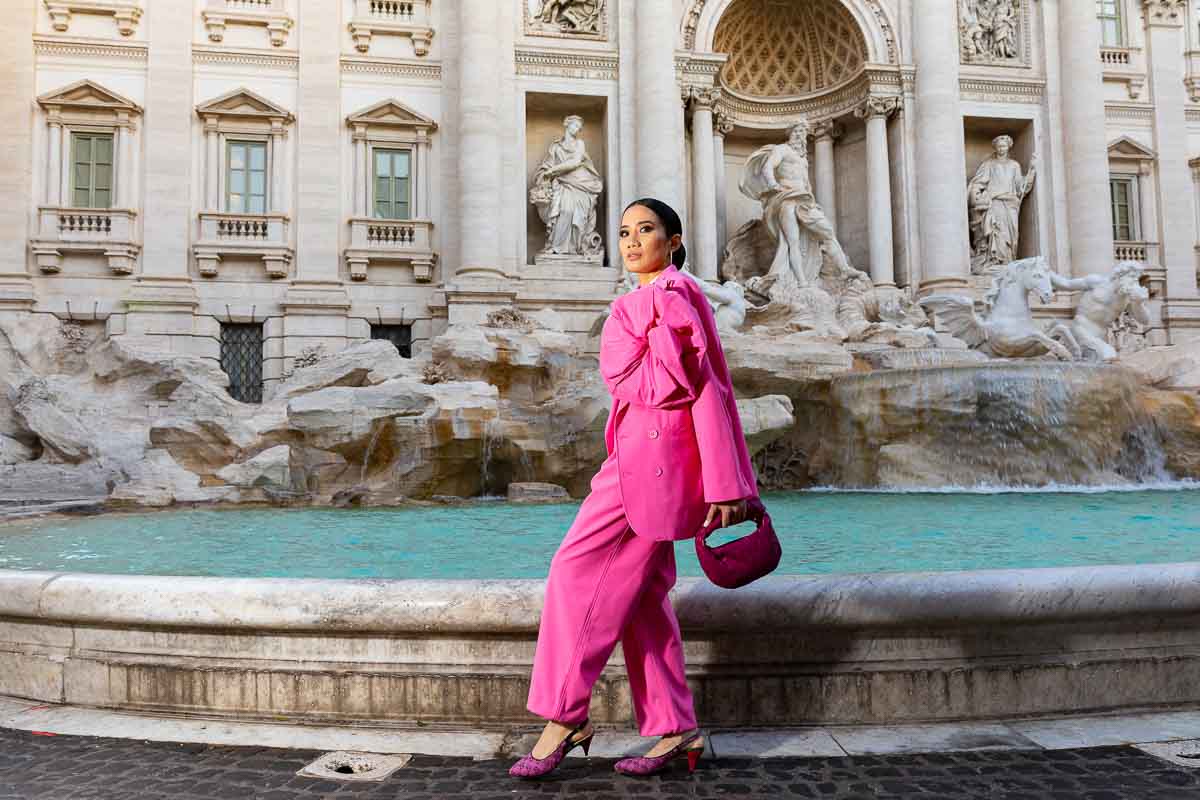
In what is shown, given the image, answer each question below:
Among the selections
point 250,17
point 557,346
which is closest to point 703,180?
point 557,346

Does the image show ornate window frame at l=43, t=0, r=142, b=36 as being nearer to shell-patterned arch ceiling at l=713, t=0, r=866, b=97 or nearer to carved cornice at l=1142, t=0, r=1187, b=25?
shell-patterned arch ceiling at l=713, t=0, r=866, b=97

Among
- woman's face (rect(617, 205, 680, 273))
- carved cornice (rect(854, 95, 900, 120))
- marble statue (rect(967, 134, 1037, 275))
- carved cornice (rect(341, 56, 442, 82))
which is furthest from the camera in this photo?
marble statue (rect(967, 134, 1037, 275))

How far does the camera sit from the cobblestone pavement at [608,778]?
85.3 inches

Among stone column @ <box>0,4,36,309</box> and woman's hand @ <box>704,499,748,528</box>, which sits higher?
stone column @ <box>0,4,36,309</box>

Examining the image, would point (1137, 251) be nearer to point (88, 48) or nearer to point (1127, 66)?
point (1127, 66)

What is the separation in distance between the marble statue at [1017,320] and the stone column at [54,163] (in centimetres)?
1724

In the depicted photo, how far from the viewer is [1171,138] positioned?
20547 millimetres

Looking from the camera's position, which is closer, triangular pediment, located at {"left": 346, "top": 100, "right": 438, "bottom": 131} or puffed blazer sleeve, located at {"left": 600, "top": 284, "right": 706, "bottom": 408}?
puffed blazer sleeve, located at {"left": 600, "top": 284, "right": 706, "bottom": 408}

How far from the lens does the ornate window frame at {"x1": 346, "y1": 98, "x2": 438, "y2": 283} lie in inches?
673

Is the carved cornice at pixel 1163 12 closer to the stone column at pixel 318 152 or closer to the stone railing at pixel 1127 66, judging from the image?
the stone railing at pixel 1127 66

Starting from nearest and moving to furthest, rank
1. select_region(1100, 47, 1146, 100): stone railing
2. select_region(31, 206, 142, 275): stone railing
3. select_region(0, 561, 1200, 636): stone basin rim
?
select_region(0, 561, 1200, 636): stone basin rim < select_region(31, 206, 142, 275): stone railing < select_region(1100, 47, 1146, 100): stone railing

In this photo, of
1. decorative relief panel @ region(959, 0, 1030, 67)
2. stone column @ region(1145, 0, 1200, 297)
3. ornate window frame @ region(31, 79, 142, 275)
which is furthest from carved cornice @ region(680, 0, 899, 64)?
ornate window frame @ region(31, 79, 142, 275)

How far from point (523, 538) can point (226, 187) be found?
14.2 meters

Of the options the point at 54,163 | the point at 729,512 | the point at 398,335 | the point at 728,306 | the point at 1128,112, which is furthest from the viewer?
the point at 1128,112
